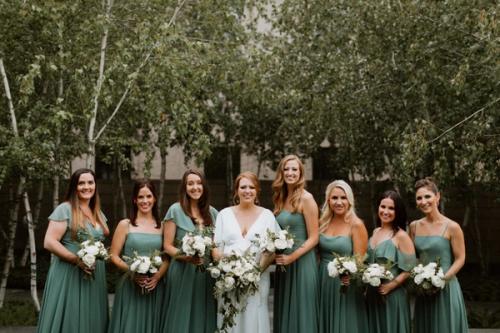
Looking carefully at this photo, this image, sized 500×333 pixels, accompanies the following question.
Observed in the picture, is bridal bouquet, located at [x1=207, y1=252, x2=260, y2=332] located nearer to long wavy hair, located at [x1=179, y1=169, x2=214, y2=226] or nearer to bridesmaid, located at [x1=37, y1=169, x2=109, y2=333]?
long wavy hair, located at [x1=179, y1=169, x2=214, y2=226]

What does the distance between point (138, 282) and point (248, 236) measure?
1.33m

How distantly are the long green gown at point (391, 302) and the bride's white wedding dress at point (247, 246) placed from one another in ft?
3.96

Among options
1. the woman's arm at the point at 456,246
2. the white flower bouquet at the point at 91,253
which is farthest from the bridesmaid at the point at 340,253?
the white flower bouquet at the point at 91,253

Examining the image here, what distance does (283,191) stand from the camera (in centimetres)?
825

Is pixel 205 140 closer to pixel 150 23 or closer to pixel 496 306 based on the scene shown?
pixel 150 23

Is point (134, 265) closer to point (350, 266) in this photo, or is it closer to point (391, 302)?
point (350, 266)

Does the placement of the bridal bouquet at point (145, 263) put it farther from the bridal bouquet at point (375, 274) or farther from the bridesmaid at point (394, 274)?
the bridesmaid at point (394, 274)

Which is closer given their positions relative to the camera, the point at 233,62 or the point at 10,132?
the point at 10,132

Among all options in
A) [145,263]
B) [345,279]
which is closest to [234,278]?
[145,263]

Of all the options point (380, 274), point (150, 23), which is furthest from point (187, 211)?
point (150, 23)

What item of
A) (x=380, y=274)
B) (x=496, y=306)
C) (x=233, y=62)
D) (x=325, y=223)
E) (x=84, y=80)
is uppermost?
(x=233, y=62)

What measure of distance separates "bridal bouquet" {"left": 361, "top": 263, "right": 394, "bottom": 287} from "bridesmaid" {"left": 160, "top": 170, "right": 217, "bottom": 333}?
1.81 meters

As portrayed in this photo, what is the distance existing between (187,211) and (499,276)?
1599 centimetres

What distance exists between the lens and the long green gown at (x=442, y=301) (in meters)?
7.55
